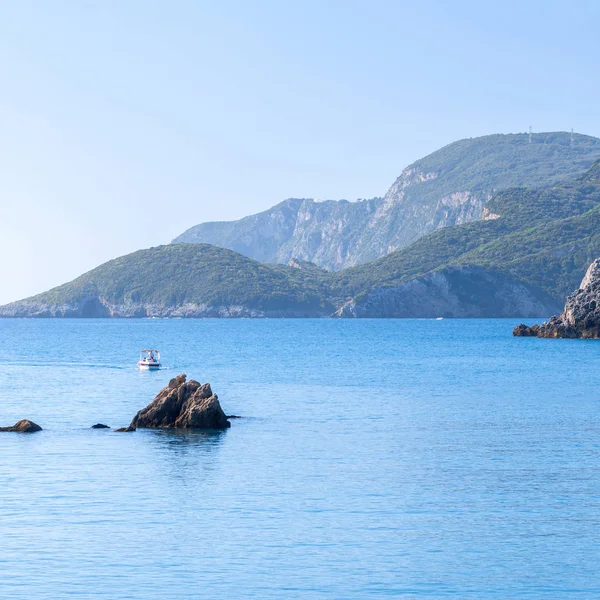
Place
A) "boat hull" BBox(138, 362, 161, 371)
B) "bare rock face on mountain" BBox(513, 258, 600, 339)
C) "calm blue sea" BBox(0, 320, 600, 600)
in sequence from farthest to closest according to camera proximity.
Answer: "bare rock face on mountain" BBox(513, 258, 600, 339) → "boat hull" BBox(138, 362, 161, 371) → "calm blue sea" BBox(0, 320, 600, 600)

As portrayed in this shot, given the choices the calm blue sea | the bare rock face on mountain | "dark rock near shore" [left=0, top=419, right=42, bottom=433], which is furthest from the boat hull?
the bare rock face on mountain

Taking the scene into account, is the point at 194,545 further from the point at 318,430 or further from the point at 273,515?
the point at 318,430

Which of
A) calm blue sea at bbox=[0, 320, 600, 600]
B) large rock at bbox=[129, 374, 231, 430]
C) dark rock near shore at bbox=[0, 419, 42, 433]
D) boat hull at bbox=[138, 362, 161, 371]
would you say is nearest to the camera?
calm blue sea at bbox=[0, 320, 600, 600]

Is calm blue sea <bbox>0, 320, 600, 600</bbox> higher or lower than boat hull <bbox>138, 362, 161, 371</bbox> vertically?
lower

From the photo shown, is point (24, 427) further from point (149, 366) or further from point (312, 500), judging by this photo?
point (149, 366)

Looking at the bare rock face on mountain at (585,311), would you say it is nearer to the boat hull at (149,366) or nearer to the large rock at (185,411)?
the boat hull at (149,366)

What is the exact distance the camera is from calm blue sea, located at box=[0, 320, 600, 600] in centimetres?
2655

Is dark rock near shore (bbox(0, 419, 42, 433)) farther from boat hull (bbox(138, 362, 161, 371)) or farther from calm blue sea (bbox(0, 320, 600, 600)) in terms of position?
boat hull (bbox(138, 362, 161, 371))

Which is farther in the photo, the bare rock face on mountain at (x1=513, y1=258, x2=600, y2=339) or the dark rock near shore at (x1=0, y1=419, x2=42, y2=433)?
the bare rock face on mountain at (x1=513, y1=258, x2=600, y2=339)

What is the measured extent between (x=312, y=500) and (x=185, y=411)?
882 inches

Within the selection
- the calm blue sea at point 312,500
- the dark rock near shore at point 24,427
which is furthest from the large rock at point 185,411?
the dark rock near shore at point 24,427

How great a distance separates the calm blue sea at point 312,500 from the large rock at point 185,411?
1345mm

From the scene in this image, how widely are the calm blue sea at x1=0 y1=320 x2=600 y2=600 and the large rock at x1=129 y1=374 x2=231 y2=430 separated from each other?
134 cm

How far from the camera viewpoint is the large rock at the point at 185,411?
55969mm
